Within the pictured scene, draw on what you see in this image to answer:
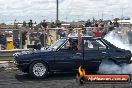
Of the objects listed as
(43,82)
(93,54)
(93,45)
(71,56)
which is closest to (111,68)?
(93,54)

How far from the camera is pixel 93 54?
14062mm

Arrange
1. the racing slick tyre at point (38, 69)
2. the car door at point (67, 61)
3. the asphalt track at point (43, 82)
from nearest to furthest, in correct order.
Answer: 1. the asphalt track at point (43, 82)
2. the racing slick tyre at point (38, 69)
3. the car door at point (67, 61)

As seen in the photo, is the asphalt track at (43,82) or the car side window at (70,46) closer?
the asphalt track at (43,82)

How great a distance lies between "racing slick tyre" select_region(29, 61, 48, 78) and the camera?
1380 centimetres

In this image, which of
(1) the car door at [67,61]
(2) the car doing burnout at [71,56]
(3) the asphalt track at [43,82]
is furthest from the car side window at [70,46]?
(3) the asphalt track at [43,82]

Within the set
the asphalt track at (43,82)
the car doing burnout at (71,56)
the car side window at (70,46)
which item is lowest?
the asphalt track at (43,82)

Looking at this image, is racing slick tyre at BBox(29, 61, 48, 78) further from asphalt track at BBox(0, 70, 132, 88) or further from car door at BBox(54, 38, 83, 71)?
car door at BBox(54, 38, 83, 71)

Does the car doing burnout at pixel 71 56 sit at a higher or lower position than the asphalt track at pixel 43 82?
higher

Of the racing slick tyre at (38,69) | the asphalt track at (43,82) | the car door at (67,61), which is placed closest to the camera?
the asphalt track at (43,82)

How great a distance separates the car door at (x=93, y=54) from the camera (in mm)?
14016

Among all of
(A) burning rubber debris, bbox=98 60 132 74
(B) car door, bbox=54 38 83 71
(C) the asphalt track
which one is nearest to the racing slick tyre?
(C) the asphalt track

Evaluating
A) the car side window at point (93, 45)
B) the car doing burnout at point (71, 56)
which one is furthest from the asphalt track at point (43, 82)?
the car side window at point (93, 45)

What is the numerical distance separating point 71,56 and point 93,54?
816 mm

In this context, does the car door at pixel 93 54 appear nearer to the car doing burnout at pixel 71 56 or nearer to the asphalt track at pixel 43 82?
the car doing burnout at pixel 71 56
